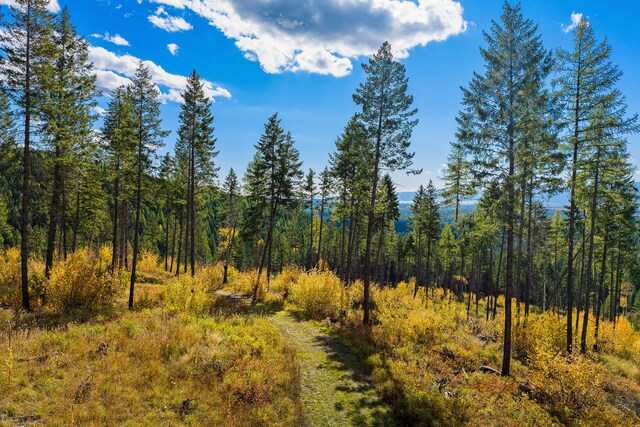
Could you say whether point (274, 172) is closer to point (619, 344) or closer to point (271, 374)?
point (271, 374)

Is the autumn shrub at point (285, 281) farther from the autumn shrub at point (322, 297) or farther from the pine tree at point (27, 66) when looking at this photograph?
the pine tree at point (27, 66)

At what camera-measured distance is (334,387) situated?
11000 mm

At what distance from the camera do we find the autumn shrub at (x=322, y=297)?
829 inches

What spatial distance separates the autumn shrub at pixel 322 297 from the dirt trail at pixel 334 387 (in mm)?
4464

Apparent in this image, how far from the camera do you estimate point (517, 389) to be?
12148 mm

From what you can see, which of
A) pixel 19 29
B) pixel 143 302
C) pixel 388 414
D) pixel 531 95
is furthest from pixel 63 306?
pixel 531 95

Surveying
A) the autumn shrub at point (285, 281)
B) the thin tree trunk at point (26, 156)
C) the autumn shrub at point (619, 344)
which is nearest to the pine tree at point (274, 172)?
the autumn shrub at point (285, 281)

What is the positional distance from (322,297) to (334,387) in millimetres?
10279

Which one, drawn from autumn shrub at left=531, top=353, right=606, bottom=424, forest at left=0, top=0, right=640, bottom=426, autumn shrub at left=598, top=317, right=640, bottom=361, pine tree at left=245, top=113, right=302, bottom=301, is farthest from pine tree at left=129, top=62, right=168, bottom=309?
autumn shrub at left=598, top=317, right=640, bottom=361

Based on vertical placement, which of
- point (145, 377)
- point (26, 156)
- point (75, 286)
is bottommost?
point (145, 377)

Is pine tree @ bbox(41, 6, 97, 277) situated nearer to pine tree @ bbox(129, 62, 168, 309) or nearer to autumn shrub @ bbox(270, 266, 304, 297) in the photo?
pine tree @ bbox(129, 62, 168, 309)

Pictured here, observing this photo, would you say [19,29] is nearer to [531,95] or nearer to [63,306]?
[63,306]

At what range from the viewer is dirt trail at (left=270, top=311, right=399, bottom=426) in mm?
9195

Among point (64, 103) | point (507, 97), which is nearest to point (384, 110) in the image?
point (507, 97)
